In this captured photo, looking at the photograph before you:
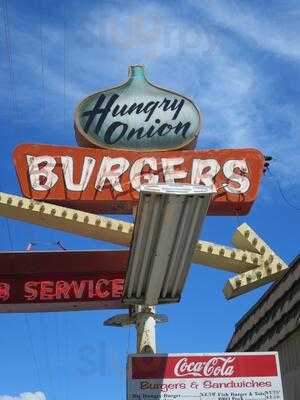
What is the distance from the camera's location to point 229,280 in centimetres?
1609

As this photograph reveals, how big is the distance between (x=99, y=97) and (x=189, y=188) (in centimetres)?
825

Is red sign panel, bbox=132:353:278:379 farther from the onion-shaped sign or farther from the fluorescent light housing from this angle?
the onion-shaped sign

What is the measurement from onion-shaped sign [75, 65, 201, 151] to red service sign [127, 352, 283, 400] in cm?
714

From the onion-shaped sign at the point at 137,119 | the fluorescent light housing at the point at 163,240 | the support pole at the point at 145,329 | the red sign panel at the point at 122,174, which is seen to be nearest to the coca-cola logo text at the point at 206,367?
the fluorescent light housing at the point at 163,240

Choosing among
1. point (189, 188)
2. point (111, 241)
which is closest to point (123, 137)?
point (111, 241)

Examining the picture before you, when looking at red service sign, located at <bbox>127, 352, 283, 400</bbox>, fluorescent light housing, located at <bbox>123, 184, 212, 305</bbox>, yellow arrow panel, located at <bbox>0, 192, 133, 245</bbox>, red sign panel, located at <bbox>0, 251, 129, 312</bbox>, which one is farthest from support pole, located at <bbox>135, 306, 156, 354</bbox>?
red service sign, located at <bbox>127, 352, 283, 400</bbox>

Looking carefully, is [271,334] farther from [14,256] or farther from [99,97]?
[99,97]

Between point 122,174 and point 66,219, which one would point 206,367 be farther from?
point 122,174

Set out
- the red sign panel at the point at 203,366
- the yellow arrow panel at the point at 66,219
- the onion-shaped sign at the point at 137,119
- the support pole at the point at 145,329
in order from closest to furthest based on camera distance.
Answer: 1. the red sign panel at the point at 203,366
2. the support pole at the point at 145,329
3. the yellow arrow panel at the point at 66,219
4. the onion-shaped sign at the point at 137,119

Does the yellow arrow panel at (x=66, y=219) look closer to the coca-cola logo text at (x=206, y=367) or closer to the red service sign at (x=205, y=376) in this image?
the red service sign at (x=205, y=376)

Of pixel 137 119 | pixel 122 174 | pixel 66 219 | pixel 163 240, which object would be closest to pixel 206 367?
pixel 163 240

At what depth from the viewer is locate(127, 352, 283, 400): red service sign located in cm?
1245

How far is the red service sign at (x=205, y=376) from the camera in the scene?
12.5m

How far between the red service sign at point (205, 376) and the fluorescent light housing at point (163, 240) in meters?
1.54
